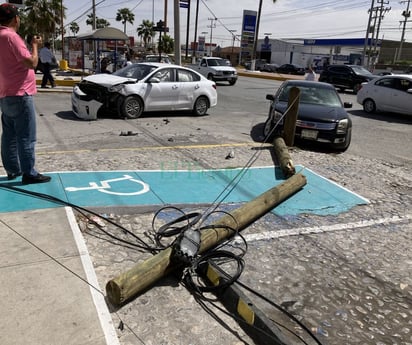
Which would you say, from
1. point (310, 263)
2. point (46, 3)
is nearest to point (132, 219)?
point (310, 263)

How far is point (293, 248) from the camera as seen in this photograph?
4.38 meters

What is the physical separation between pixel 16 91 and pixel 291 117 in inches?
224

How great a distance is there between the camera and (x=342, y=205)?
5801 millimetres

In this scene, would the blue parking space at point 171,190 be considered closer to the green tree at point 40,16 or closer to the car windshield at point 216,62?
the car windshield at point 216,62

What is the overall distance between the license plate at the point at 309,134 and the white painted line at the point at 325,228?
11.8ft

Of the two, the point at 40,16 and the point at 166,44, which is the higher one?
the point at 40,16

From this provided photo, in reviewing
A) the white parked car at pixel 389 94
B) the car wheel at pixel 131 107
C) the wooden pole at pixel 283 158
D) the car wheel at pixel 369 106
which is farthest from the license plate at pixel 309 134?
the car wheel at pixel 369 106

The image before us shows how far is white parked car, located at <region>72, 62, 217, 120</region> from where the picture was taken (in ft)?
35.2

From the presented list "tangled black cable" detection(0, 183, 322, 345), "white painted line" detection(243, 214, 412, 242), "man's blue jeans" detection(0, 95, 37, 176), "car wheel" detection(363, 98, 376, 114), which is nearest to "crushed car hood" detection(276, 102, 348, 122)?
"white painted line" detection(243, 214, 412, 242)

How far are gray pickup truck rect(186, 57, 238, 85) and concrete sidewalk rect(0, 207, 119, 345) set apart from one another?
75.3ft

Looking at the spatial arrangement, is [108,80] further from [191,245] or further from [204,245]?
[191,245]

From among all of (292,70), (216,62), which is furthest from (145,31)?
(216,62)

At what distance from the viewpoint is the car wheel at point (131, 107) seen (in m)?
10.9

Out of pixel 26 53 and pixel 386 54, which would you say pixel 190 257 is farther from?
pixel 386 54
